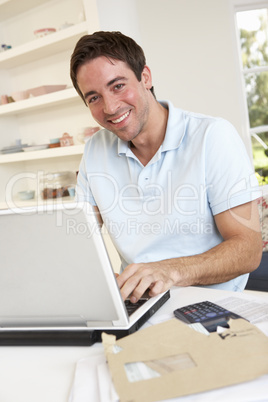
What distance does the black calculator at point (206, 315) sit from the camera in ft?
2.57

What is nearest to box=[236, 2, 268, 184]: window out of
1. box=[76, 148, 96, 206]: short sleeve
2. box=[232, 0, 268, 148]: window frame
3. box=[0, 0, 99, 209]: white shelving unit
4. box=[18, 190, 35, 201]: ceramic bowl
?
box=[232, 0, 268, 148]: window frame

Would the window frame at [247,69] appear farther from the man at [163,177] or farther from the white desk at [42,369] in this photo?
the white desk at [42,369]

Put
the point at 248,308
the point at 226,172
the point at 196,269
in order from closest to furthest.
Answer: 1. the point at 248,308
2. the point at 196,269
3. the point at 226,172

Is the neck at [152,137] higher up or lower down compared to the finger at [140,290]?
higher up

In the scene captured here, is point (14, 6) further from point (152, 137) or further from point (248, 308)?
point (248, 308)

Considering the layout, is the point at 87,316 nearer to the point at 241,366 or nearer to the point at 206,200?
the point at 241,366

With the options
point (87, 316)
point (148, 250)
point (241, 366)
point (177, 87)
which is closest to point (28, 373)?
point (87, 316)

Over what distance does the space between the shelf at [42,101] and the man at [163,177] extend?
164cm

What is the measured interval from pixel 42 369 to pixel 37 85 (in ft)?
10.5

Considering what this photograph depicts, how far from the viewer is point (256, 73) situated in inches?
Result: 150

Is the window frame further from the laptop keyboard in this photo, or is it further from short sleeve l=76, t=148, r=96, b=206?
the laptop keyboard

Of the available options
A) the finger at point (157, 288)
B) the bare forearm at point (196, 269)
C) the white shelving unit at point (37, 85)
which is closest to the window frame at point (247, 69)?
the white shelving unit at point (37, 85)

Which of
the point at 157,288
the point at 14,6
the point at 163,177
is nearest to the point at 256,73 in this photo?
the point at 14,6

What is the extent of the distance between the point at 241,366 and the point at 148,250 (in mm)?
788
